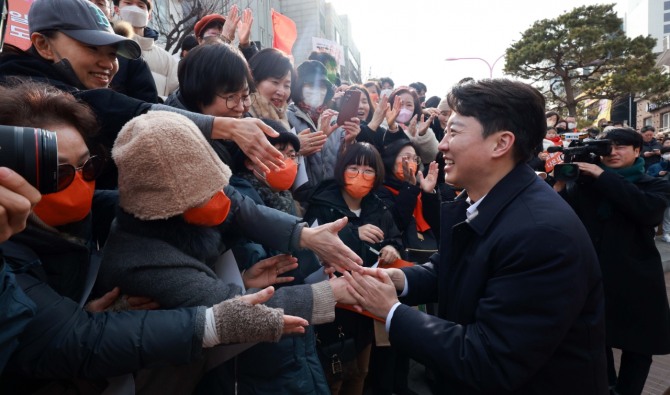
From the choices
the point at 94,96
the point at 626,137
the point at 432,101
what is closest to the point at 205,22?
the point at 94,96

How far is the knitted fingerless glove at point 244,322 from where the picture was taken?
4.53 ft

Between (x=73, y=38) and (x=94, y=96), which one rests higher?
(x=73, y=38)

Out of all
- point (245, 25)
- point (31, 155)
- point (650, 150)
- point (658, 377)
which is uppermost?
point (245, 25)

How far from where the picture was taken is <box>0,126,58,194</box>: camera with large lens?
0.98m

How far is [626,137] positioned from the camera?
3.65 meters

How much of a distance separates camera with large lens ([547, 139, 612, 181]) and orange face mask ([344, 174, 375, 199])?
156cm

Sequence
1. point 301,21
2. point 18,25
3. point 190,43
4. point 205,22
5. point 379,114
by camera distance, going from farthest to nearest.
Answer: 1. point 301,21
2. point 18,25
3. point 379,114
4. point 190,43
5. point 205,22

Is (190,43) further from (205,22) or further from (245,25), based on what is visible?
(245,25)

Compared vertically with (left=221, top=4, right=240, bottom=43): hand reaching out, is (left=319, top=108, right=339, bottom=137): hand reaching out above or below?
below

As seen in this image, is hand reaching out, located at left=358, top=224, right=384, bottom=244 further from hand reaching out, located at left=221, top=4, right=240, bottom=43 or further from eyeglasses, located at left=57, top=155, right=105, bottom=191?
hand reaching out, located at left=221, top=4, right=240, bottom=43

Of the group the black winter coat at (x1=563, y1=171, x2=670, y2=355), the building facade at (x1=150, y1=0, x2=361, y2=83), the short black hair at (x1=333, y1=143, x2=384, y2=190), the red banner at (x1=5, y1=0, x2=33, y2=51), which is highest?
the building facade at (x1=150, y1=0, x2=361, y2=83)

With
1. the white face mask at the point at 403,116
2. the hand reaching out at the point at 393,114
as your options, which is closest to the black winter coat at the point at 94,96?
the hand reaching out at the point at 393,114

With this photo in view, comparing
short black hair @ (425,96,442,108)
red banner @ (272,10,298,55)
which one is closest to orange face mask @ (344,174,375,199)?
red banner @ (272,10,298,55)

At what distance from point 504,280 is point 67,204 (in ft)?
5.00
